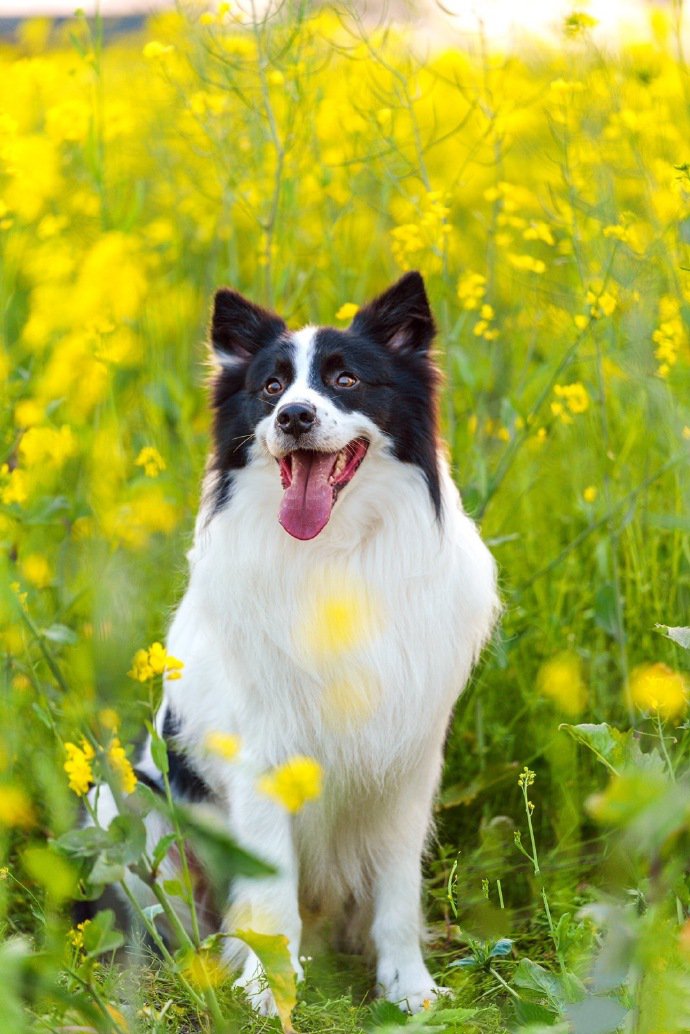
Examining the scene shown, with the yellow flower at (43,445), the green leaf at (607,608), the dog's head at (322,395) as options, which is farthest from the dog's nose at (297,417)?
the green leaf at (607,608)

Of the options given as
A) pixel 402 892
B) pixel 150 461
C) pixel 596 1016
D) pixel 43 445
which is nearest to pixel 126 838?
pixel 596 1016

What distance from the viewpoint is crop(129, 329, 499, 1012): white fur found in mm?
3029

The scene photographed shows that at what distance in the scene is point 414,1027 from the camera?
79.1 inches

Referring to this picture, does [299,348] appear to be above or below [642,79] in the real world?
below

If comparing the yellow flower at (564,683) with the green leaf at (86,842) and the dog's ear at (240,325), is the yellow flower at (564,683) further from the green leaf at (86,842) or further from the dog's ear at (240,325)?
the green leaf at (86,842)

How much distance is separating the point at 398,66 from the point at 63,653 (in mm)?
2288

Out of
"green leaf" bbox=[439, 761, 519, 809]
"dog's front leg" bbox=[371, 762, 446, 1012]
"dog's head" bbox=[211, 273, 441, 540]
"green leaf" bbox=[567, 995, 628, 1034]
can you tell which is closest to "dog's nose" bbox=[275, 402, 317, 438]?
"dog's head" bbox=[211, 273, 441, 540]

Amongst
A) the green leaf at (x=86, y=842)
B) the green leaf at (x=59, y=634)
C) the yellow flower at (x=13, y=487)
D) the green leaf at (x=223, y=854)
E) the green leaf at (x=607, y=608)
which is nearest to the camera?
the green leaf at (x=223, y=854)

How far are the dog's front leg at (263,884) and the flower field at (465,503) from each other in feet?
0.38

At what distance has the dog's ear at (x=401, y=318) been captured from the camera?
3.20 metres

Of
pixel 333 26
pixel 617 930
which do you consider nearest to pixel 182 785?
pixel 617 930

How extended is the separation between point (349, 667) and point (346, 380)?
2.37 feet

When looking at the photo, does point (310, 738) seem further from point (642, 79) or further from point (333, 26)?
point (333, 26)

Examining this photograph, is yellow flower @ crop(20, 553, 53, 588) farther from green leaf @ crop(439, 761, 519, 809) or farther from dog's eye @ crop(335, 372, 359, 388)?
green leaf @ crop(439, 761, 519, 809)
